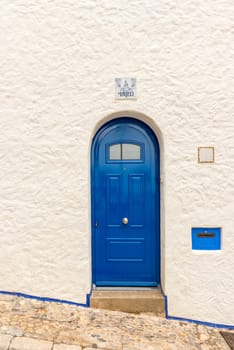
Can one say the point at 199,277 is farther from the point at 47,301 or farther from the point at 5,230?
the point at 5,230

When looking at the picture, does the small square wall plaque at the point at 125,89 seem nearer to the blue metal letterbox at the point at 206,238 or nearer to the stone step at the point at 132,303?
the blue metal letterbox at the point at 206,238

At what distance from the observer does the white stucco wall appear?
3.09m

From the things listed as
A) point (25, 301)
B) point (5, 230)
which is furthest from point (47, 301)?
point (5, 230)

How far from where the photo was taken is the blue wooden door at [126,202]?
3.33 m

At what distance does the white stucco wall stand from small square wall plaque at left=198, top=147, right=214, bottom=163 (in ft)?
0.23

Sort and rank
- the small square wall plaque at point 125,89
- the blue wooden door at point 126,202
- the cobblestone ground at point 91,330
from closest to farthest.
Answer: the cobblestone ground at point 91,330
the small square wall plaque at point 125,89
the blue wooden door at point 126,202

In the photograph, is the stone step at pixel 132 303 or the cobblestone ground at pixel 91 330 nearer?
the cobblestone ground at pixel 91 330

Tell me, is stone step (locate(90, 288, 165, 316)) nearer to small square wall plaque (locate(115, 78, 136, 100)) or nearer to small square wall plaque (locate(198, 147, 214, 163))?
small square wall plaque (locate(198, 147, 214, 163))

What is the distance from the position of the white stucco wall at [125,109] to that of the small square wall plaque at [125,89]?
0.22ft

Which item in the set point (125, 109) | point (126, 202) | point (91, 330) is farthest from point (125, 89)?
point (91, 330)

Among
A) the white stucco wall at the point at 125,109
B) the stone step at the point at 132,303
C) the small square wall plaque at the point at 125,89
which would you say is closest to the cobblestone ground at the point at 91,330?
the stone step at the point at 132,303

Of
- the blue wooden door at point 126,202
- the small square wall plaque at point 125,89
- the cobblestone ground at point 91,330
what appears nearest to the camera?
the cobblestone ground at point 91,330

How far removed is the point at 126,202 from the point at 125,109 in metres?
1.26

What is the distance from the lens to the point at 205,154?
3090mm
